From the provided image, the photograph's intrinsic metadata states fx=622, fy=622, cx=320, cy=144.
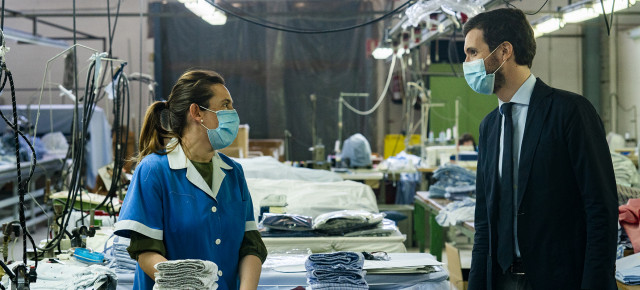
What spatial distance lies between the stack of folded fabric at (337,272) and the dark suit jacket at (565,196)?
698 mm

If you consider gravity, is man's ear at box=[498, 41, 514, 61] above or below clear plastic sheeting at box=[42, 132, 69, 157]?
above

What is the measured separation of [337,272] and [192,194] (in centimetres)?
76

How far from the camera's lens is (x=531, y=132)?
71.2 inches

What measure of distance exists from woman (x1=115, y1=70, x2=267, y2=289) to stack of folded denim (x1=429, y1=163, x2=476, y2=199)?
10.1ft

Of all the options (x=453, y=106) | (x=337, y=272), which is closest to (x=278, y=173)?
(x=337, y=272)

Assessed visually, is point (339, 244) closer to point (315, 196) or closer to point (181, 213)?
point (315, 196)

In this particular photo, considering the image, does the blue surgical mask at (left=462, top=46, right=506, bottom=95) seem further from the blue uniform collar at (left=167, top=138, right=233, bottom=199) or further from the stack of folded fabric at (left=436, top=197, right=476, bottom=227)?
the stack of folded fabric at (left=436, top=197, right=476, bottom=227)

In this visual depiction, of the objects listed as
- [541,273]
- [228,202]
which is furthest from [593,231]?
[228,202]

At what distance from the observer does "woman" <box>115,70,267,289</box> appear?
174cm

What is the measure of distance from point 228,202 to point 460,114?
9952 mm

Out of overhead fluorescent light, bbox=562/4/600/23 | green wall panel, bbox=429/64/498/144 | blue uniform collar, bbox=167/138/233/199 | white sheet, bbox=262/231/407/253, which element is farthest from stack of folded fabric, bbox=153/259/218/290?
green wall panel, bbox=429/64/498/144

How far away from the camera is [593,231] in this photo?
167 centimetres

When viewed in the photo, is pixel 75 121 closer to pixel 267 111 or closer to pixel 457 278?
pixel 457 278

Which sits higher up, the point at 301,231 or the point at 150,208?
the point at 150,208
